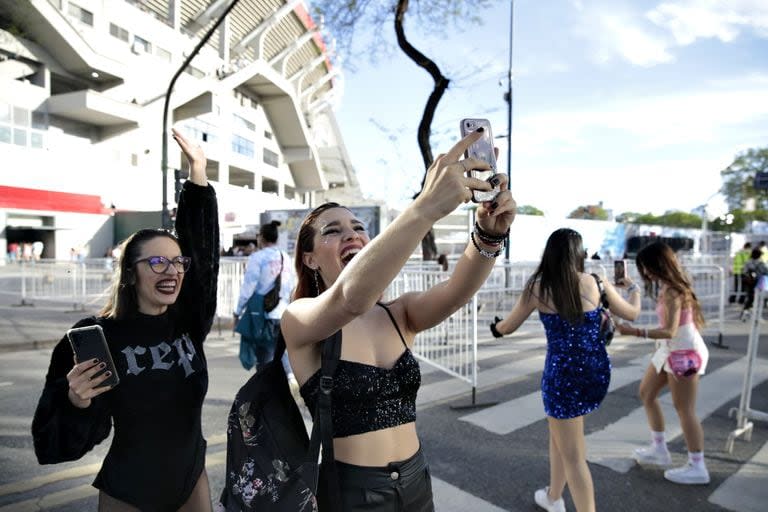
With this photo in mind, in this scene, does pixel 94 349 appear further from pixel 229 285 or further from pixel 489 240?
pixel 229 285

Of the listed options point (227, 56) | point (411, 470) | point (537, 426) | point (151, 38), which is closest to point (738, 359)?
point (537, 426)

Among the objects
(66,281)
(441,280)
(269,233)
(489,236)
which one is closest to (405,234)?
(489,236)

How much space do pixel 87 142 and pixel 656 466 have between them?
35.6 meters

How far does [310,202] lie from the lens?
6462cm

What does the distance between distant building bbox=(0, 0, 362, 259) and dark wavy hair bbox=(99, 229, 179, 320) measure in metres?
13.0

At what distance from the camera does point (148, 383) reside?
2000 mm

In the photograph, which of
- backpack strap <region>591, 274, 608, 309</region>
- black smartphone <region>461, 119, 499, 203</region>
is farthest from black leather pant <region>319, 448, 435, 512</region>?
backpack strap <region>591, 274, 608, 309</region>

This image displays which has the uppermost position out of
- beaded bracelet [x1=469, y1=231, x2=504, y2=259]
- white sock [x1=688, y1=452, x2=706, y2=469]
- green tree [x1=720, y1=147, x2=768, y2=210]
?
green tree [x1=720, y1=147, x2=768, y2=210]

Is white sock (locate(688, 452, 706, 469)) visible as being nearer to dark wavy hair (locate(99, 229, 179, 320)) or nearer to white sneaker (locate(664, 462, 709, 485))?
white sneaker (locate(664, 462, 709, 485))

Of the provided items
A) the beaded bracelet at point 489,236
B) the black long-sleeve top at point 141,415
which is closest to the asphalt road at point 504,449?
the black long-sleeve top at point 141,415

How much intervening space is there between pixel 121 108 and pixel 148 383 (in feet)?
113

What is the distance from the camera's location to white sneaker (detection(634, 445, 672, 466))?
3932 millimetres

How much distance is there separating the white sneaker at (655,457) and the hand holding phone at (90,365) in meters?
3.97

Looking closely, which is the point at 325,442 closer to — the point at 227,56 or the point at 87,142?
the point at 87,142
